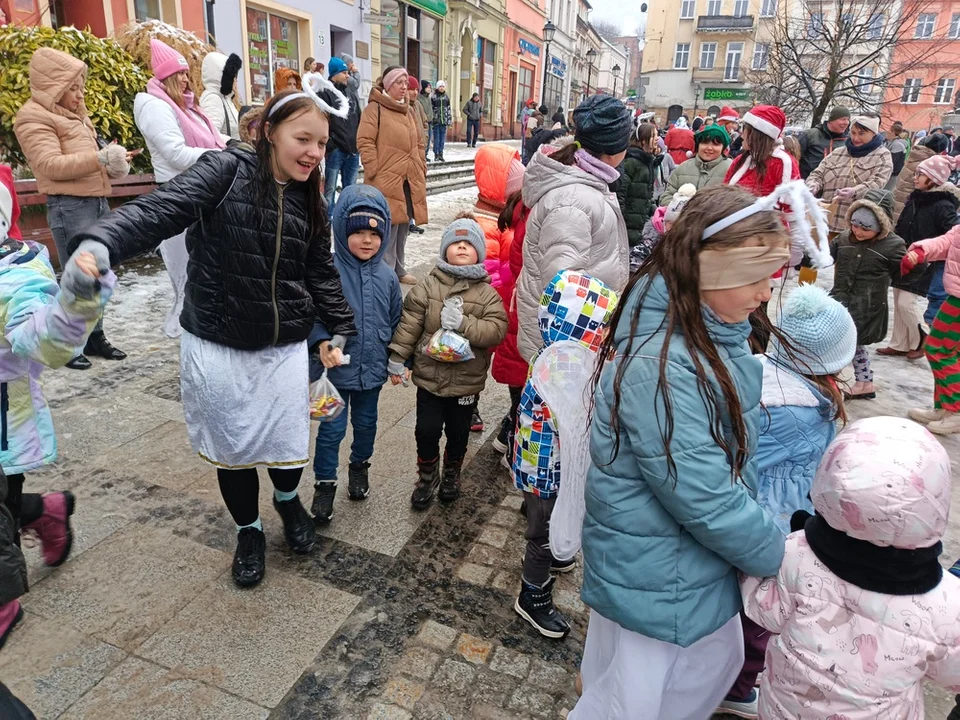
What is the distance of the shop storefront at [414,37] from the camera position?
18719 mm

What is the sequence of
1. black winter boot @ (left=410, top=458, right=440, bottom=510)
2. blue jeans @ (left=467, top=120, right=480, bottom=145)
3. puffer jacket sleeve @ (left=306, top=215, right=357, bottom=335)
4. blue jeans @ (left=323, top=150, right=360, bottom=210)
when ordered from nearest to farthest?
puffer jacket sleeve @ (left=306, top=215, right=357, bottom=335), black winter boot @ (left=410, top=458, right=440, bottom=510), blue jeans @ (left=323, top=150, right=360, bottom=210), blue jeans @ (left=467, top=120, right=480, bottom=145)

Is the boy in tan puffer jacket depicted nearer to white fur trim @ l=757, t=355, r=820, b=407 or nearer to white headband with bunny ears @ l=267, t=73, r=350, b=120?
white headband with bunny ears @ l=267, t=73, r=350, b=120

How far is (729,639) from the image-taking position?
1.83 m

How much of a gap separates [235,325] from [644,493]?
62.7 inches

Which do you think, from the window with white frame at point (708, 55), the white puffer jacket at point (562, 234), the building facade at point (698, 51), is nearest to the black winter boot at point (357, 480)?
the white puffer jacket at point (562, 234)

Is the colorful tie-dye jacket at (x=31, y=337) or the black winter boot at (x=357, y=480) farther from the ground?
the colorful tie-dye jacket at (x=31, y=337)

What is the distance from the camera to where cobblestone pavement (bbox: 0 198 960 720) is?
2217 millimetres

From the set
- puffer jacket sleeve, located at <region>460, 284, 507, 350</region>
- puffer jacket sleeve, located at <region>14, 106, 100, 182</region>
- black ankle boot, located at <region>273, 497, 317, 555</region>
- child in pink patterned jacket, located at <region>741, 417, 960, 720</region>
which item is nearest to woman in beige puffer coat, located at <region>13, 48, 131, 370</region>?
puffer jacket sleeve, located at <region>14, 106, 100, 182</region>

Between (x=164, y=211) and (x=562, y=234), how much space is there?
1521mm

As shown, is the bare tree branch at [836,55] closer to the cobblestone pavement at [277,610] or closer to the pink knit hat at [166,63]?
the pink knit hat at [166,63]

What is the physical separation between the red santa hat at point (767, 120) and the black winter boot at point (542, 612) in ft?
12.3

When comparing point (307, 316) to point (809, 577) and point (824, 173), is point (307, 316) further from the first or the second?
point (824, 173)

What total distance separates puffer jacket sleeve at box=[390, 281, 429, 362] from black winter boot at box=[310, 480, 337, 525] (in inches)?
28.7

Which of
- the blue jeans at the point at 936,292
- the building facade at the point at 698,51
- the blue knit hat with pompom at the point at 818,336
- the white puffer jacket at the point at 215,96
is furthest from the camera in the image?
the building facade at the point at 698,51
